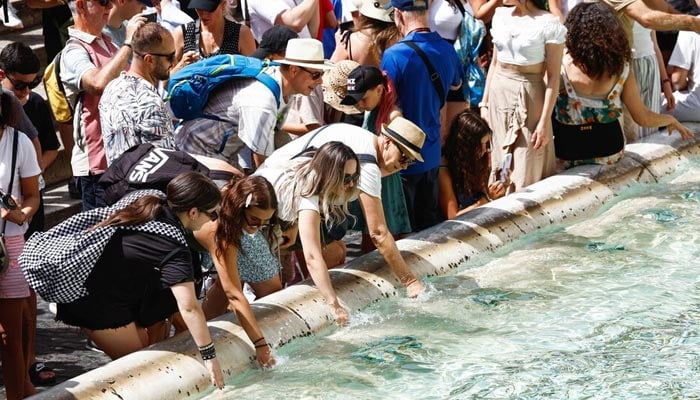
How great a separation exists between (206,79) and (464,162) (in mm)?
1870

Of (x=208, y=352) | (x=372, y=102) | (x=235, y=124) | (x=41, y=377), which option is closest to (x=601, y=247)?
(x=372, y=102)

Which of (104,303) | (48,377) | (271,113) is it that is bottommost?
(48,377)

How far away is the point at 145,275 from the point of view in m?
5.88

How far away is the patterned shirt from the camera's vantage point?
6.66 m

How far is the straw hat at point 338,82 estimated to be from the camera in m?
7.58

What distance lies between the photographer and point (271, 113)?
704cm

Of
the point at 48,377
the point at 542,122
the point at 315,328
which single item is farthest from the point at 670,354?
the point at 48,377

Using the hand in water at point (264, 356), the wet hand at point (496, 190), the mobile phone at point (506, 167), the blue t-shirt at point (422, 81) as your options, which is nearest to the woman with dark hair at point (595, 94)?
the mobile phone at point (506, 167)

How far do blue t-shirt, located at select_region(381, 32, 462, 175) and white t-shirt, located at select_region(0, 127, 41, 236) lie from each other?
2268 mm

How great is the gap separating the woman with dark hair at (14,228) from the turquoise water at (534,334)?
1024 millimetres

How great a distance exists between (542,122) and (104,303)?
3.69 meters

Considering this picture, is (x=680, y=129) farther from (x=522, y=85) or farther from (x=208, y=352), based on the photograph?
(x=208, y=352)

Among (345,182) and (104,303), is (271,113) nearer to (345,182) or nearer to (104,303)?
(345,182)

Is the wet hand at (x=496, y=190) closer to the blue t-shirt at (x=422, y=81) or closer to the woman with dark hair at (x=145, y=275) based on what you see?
the blue t-shirt at (x=422, y=81)
